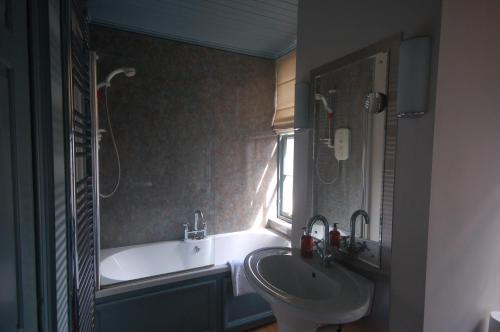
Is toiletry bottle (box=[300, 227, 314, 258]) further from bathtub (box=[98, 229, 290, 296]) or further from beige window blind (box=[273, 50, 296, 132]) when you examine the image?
beige window blind (box=[273, 50, 296, 132])

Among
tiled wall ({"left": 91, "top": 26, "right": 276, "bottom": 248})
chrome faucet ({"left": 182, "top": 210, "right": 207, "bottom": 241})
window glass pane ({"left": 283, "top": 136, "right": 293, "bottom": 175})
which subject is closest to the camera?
tiled wall ({"left": 91, "top": 26, "right": 276, "bottom": 248})

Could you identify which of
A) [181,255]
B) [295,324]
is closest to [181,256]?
[181,255]

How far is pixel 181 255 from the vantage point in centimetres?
295

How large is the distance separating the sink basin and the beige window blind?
5.83 ft

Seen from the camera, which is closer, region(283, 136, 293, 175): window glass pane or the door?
the door

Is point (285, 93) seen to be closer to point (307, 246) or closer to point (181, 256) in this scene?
point (307, 246)

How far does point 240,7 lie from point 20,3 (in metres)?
1.73

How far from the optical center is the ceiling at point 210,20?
2.16 m

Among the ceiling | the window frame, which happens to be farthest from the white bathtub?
the ceiling

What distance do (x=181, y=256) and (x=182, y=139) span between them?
4.15 feet

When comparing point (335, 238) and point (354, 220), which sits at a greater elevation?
point (354, 220)

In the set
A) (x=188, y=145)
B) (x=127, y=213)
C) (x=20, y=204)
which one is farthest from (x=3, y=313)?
(x=188, y=145)

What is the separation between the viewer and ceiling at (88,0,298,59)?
2162 mm

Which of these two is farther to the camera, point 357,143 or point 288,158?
point 288,158
